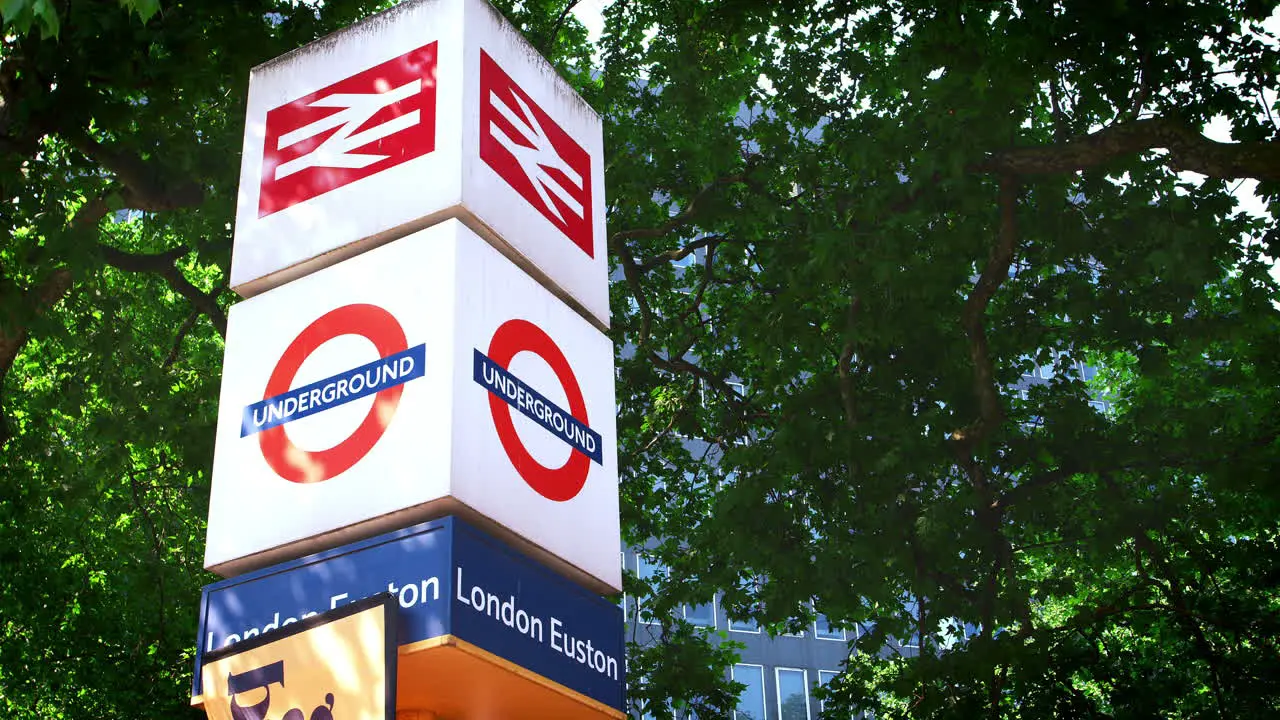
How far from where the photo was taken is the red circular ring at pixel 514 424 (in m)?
3.95

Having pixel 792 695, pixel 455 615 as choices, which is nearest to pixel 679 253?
pixel 455 615

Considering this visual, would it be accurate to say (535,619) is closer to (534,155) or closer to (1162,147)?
(534,155)

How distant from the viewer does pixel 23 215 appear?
29.6 ft

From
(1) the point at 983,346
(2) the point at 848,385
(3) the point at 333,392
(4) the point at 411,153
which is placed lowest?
(3) the point at 333,392

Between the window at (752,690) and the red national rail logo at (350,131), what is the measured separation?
33.5 meters

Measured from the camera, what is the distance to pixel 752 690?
37.3 m

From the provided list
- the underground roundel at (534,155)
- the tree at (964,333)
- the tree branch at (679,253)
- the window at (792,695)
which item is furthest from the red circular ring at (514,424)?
the window at (792,695)

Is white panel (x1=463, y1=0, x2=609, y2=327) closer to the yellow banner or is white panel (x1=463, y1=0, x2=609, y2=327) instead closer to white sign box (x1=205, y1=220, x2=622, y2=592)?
white sign box (x1=205, y1=220, x2=622, y2=592)

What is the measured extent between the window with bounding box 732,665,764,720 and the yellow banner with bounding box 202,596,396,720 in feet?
112

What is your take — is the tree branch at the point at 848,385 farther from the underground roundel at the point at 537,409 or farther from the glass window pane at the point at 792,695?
the glass window pane at the point at 792,695

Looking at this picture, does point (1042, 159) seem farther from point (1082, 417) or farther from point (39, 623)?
point (39, 623)

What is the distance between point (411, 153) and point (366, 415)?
3.17ft

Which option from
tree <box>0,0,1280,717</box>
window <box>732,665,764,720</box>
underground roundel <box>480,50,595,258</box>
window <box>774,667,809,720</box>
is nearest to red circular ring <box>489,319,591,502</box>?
underground roundel <box>480,50,595,258</box>

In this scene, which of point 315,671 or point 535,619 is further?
point 535,619
